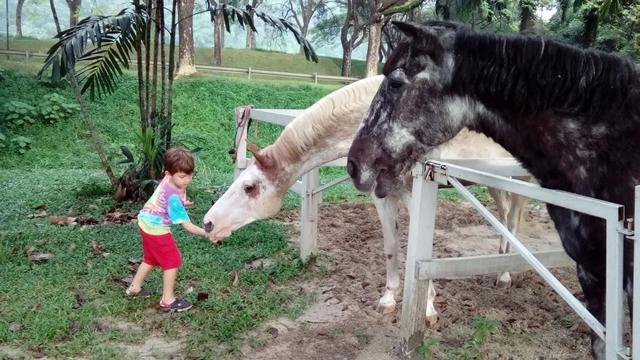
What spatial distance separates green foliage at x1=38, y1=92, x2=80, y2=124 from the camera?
40.1 ft

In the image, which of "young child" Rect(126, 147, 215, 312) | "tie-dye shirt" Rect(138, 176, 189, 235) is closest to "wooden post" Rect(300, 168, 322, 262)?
"young child" Rect(126, 147, 215, 312)

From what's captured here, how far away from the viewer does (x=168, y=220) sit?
3.59m

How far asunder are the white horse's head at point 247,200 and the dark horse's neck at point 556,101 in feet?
6.40

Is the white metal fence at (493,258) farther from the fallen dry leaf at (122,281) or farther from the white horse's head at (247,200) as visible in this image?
the fallen dry leaf at (122,281)

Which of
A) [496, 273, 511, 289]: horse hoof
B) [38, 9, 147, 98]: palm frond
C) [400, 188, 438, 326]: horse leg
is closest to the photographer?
[400, 188, 438, 326]: horse leg

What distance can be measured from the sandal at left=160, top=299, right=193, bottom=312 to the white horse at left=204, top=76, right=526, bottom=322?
20.3 inches

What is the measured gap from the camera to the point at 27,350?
292 centimetres

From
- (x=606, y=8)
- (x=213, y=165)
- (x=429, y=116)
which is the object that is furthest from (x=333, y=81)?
(x=429, y=116)

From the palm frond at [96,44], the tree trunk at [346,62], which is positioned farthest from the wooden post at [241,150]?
the tree trunk at [346,62]

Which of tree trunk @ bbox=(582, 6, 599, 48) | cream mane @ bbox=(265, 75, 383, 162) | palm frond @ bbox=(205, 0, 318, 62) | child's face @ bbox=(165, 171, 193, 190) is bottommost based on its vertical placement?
child's face @ bbox=(165, 171, 193, 190)

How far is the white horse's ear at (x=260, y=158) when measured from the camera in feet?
11.9

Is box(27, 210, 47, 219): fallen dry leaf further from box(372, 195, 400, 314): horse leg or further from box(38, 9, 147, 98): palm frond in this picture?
box(372, 195, 400, 314): horse leg

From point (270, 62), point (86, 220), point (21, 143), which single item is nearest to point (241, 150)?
point (86, 220)

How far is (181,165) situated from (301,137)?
823 mm
